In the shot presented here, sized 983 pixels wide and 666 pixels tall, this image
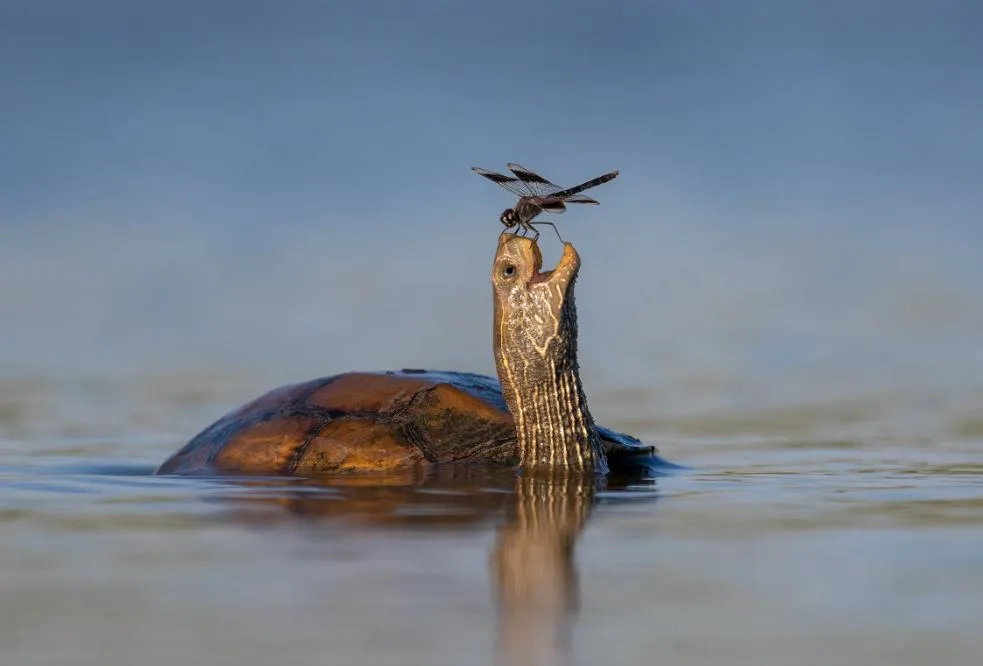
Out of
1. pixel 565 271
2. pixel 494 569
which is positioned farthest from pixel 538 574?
pixel 565 271

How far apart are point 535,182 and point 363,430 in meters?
1.36

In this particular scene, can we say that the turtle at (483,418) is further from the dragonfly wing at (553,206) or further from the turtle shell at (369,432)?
the dragonfly wing at (553,206)

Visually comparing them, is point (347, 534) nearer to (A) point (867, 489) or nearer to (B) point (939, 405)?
(A) point (867, 489)

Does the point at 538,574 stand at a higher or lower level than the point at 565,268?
lower

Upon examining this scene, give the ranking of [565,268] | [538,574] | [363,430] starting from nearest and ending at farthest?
[538,574], [565,268], [363,430]

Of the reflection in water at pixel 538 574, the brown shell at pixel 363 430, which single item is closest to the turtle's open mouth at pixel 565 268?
the brown shell at pixel 363 430

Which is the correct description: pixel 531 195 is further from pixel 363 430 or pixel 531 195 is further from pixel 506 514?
pixel 506 514

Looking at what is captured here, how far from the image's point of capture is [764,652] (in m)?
2.44

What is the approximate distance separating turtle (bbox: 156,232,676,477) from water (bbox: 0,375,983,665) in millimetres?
398

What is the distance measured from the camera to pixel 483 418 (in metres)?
6.25

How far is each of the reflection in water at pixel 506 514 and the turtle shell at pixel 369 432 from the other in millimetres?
241

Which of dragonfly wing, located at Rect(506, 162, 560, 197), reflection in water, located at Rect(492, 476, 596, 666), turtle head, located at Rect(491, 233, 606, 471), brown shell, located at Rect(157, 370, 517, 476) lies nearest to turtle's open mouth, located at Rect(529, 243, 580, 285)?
turtle head, located at Rect(491, 233, 606, 471)

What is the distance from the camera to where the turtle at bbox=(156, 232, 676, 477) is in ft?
19.2

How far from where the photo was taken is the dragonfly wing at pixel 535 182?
19.4 feet
